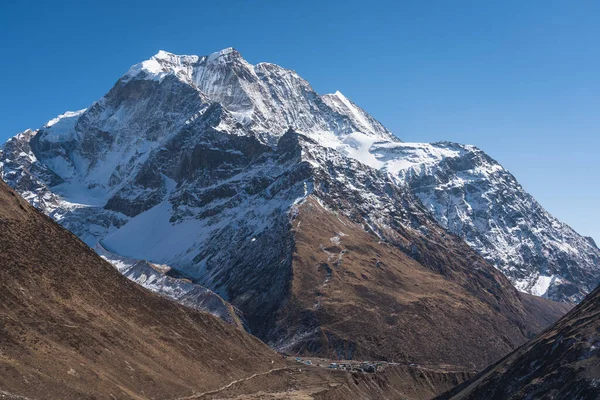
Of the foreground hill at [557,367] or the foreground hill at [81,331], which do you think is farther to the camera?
the foreground hill at [81,331]

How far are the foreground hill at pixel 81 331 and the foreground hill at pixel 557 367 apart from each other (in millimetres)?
57720

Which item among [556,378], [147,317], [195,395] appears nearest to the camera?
[556,378]

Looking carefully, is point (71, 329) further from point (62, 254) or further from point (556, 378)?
point (556, 378)

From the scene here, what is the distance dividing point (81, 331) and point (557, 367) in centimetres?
8070

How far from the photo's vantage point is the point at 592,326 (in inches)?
4791

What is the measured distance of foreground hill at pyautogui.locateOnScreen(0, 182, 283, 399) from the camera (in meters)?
117

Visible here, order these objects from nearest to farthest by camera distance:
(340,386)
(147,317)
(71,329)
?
(71,329)
(147,317)
(340,386)

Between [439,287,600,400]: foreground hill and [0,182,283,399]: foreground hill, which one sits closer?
[439,287,600,400]: foreground hill

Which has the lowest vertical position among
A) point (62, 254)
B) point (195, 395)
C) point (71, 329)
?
point (195, 395)

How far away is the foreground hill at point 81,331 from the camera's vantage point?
117 metres

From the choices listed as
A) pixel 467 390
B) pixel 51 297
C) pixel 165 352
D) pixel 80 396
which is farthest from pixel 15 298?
pixel 467 390

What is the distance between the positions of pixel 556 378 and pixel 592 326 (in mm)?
13214

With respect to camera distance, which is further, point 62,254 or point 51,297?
point 62,254

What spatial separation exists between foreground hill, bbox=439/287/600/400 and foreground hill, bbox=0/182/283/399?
5772 cm
